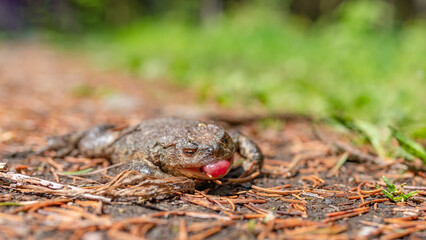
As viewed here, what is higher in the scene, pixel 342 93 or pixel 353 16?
pixel 353 16

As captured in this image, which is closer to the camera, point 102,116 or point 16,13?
point 102,116

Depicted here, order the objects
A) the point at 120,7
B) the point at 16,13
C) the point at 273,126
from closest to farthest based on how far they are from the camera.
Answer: the point at 273,126, the point at 16,13, the point at 120,7

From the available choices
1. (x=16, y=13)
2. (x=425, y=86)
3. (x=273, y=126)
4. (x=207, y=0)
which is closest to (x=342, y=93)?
(x=425, y=86)

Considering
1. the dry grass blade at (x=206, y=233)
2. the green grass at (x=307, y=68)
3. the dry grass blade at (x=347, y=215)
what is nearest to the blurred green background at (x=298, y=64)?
the green grass at (x=307, y=68)

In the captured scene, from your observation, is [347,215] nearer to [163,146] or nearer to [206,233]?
[206,233]

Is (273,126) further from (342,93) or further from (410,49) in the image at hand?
(410,49)

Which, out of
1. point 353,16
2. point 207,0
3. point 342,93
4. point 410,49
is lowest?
point 342,93

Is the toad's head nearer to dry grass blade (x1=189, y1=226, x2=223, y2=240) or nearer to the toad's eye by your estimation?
the toad's eye
